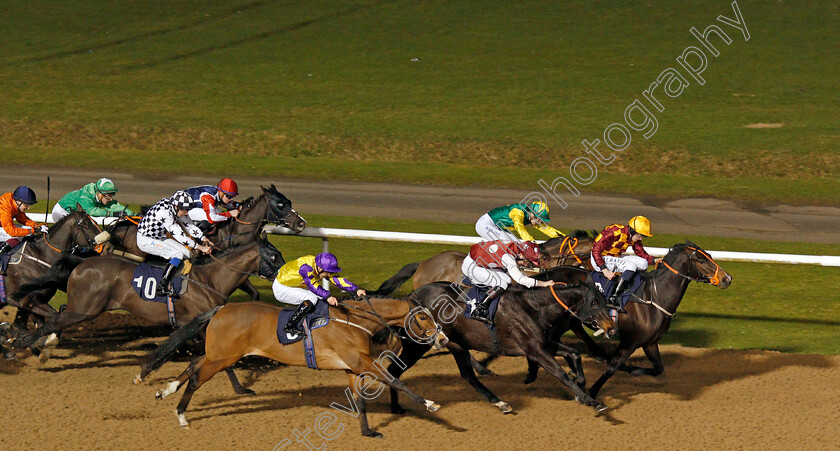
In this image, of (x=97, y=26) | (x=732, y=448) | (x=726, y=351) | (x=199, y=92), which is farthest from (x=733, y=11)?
(x=732, y=448)

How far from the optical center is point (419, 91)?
26.1 meters

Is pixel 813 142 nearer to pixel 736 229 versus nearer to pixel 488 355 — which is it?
pixel 736 229

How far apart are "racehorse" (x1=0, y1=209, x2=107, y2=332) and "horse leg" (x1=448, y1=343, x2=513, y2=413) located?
4.14 meters

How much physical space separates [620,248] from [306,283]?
3431mm

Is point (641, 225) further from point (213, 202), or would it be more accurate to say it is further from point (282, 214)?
point (213, 202)

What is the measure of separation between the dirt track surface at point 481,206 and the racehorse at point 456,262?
5.37 metres

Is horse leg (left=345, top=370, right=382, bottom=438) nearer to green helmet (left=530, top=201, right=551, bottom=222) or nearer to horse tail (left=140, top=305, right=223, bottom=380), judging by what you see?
horse tail (left=140, top=305, right=223, bottom=380)

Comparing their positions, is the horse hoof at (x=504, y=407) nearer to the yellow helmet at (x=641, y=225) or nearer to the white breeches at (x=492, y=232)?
the white breeches at (x=492, y=232)

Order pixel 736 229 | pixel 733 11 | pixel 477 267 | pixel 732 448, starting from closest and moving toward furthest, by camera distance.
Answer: pixel 732 448
pixel 477 267
pixel 736 229
pixel 733 11

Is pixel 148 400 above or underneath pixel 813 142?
underneath

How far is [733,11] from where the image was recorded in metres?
31.7

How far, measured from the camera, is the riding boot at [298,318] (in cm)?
779

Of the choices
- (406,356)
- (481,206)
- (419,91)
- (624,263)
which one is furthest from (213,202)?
(419,91)

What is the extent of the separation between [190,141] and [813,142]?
48.7 feet
